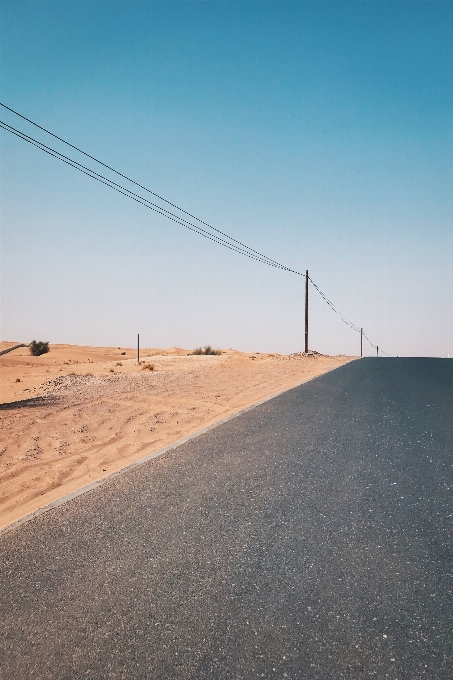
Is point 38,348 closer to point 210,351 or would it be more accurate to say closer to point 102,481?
point 210,351

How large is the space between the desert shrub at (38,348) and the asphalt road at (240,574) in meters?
47.9

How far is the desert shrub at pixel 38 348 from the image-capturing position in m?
52.4

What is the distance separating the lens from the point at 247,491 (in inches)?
237

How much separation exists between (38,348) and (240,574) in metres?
52.2

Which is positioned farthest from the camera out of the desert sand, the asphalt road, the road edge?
the desert sand

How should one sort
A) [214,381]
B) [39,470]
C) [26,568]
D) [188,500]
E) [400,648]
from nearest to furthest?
[400,648] → [26,568] → [188,500] → [39,470] → [214,381]

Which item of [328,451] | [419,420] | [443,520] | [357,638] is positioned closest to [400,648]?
[357,638]

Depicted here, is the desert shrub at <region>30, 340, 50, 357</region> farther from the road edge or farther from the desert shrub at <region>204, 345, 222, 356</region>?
the road edge

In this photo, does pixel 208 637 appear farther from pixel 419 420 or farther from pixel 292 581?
pixel 419 420

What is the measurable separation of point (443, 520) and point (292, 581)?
198 centimetres

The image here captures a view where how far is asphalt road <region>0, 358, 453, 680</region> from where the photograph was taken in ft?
9.80

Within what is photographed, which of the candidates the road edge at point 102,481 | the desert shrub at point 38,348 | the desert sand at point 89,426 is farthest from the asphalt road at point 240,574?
the desert shrub at point 38,348

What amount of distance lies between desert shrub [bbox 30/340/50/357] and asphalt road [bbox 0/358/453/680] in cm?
4791

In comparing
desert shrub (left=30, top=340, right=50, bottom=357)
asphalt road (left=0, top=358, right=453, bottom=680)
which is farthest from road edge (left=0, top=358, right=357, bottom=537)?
desert shrub (left=30, top=340, right=50, bottom=357)
